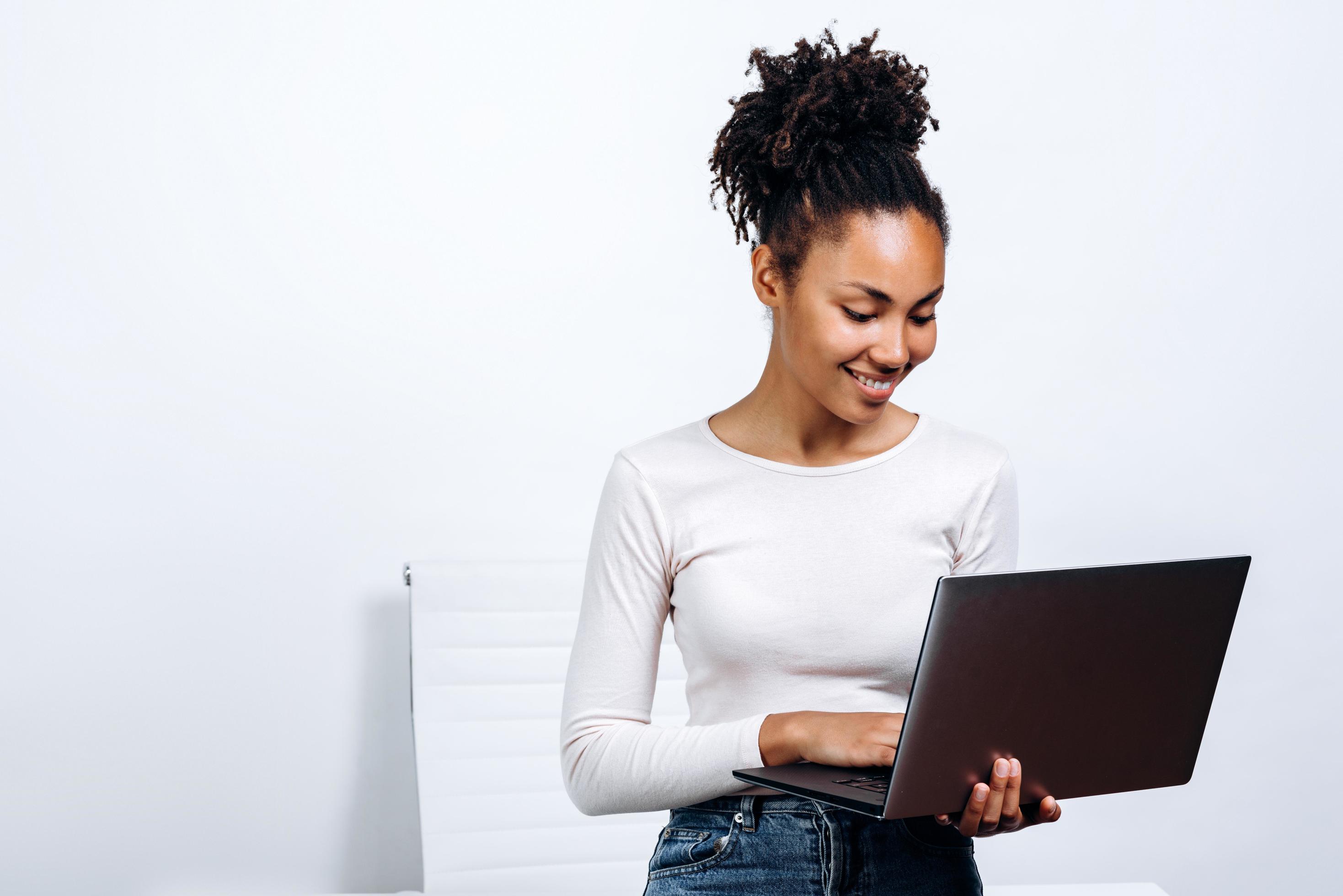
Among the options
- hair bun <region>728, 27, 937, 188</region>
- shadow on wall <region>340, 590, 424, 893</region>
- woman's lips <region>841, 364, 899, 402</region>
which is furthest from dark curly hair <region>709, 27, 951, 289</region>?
shadow on wall <region>340, 590, 424, 893</region>

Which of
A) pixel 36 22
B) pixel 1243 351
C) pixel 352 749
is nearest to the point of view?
pixel 36 22

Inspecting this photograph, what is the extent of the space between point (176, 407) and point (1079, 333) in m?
1.79

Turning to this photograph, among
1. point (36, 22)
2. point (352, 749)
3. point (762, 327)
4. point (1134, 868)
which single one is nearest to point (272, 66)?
point (36, 22)

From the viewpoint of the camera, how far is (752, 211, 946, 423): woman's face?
113 centimetres

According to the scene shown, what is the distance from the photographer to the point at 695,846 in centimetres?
111

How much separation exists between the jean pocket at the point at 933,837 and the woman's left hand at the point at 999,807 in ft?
0.30

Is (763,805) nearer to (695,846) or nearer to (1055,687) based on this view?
(695,846)

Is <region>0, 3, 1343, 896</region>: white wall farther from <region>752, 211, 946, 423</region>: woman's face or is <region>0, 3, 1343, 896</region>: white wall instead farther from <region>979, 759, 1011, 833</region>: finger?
<region>979, 759, 1011, 833</region>: finger

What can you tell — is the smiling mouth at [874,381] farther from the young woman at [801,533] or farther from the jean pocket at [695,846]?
the jean pocket at [695,846]

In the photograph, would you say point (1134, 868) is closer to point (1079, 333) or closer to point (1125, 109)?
point (1079, 333)

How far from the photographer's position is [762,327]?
95.6 inches

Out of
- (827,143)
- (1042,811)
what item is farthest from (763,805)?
(827,143)

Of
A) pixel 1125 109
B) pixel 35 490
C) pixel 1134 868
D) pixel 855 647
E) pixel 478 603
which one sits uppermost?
pixel 1125 109

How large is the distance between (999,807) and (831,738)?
0.46 ft
